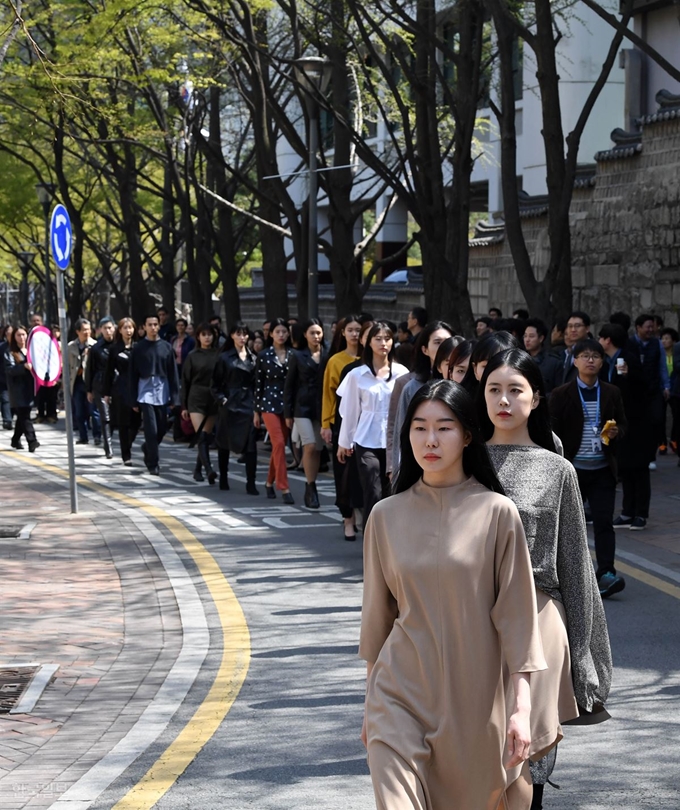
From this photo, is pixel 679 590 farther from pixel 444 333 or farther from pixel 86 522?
pixel 86 522

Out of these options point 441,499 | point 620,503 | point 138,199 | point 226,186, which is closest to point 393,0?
point 620,503

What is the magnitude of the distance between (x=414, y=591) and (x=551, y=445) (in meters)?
1.24

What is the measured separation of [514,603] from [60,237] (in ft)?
34.9

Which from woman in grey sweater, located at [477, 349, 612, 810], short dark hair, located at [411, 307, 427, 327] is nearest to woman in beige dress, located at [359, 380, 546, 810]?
woman in grey sweater, located at [477, 349, 612, 810]

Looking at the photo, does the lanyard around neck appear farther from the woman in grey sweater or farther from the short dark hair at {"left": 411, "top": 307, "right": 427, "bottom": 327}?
the woman in grey sweater

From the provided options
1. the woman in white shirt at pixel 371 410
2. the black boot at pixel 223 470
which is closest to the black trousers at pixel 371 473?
the woman in white shirt at pixel 371 410

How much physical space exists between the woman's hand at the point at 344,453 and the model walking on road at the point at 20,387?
11.0 metres

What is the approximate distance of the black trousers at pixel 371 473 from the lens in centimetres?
1070

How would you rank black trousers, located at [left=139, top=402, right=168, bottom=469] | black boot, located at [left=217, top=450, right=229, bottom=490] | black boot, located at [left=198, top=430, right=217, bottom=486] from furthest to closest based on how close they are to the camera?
black trousers, located at [left=139, top=402, right=168, bottom=469] → black boot, located at [left=198, top=430, right=217, bottom=486] → black boot, located at [left=217, top=450, right=229, bottom=490]

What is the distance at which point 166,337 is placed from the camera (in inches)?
1018

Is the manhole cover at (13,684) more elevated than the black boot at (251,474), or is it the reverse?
the black boot at (251,474)

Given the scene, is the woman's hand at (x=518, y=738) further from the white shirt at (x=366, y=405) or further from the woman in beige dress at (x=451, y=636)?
the white shirt at (x=366, y=405)

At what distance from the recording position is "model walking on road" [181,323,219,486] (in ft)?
53.9

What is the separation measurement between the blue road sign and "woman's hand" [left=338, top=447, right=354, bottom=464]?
12.1 ft
